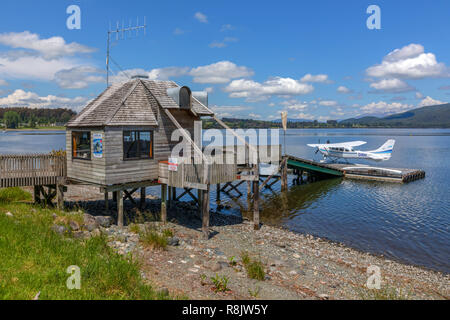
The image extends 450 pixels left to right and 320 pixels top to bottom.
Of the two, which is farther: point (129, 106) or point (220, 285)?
point (129, 106)

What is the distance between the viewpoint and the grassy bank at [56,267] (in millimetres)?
7172

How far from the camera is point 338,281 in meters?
11.7

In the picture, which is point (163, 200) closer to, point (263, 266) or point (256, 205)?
point (256, 205)

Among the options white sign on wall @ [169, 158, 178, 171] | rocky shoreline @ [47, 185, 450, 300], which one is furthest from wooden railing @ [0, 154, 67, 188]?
white sign on wall @ [169, 158, 178, 171]

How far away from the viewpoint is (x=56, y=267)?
8344 millimetres

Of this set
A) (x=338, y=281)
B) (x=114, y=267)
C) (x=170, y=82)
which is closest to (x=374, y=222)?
(x=338, y=281)

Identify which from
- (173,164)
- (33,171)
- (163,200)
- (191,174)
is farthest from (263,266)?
(33,171)

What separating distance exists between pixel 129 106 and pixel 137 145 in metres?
1.98

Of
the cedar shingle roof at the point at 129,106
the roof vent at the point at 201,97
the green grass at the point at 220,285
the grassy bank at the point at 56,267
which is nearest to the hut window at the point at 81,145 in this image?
the cedar shingle roof at the point at 129,106

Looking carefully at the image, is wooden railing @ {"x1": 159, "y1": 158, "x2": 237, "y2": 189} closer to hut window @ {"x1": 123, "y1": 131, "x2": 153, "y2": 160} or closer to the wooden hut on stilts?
the wooden hut on stilts

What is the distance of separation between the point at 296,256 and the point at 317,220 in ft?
27.7

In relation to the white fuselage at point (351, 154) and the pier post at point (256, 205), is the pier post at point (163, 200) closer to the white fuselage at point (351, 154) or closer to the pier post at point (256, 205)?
the pier post at point (256, 205)

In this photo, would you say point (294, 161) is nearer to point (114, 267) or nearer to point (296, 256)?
point (296, 256)

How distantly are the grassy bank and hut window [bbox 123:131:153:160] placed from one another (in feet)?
17.6
